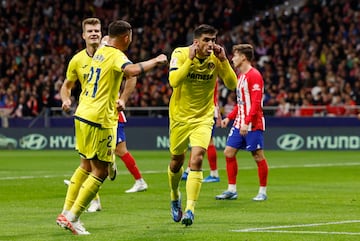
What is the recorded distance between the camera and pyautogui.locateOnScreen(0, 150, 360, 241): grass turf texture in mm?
11203

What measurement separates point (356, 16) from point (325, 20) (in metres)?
1.22

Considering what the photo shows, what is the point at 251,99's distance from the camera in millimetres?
15875

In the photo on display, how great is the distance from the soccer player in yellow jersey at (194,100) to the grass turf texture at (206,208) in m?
0.61

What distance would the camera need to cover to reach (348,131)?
33.3 metres

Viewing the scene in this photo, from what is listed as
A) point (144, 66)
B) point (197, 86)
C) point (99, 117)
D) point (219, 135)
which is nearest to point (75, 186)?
point (99, 117)

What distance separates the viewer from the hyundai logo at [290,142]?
3388 centimetres

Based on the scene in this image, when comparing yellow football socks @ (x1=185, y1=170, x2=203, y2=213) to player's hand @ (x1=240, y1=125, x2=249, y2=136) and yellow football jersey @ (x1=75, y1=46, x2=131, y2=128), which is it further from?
player's hand @ (x1=240, y1=125, x2=249, y2=136)

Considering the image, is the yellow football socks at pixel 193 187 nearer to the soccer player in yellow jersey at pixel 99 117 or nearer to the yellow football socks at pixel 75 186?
the soccer player in yellow jersey at pixel 99 117

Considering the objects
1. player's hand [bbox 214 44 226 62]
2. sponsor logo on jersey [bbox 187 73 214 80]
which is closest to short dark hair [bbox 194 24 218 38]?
player's hand [bbox 214 44 226 62]

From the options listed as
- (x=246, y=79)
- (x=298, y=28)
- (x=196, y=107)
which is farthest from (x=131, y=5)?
(x=196, y=107)

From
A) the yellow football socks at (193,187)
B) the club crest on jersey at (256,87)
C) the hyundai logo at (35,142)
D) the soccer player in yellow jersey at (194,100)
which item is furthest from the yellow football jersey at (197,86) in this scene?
the hyundai logo at (35,142)

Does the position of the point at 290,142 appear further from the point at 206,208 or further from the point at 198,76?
the point at 198,76

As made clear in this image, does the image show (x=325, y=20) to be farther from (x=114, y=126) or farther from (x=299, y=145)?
(x=114, y=126)

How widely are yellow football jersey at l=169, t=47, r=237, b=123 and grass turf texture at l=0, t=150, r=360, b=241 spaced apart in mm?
1393
